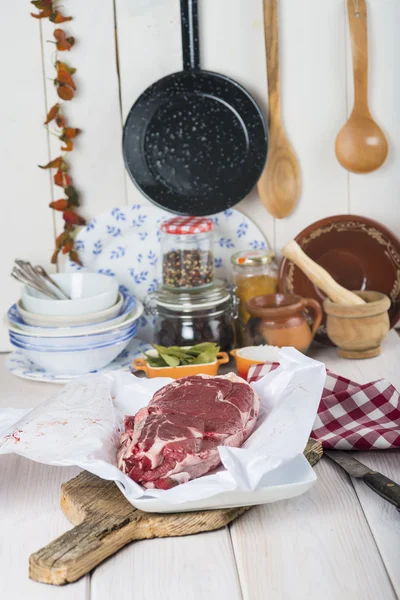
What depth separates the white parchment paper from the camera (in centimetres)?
81

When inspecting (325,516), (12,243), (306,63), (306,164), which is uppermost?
(306,63)

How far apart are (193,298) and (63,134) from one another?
0.40 meters

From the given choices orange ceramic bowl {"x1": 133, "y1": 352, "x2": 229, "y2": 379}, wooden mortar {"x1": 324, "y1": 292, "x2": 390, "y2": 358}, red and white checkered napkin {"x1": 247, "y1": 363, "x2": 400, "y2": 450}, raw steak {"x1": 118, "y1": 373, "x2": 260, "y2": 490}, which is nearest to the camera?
raw steak {"x1": 118, "y1": 373, "x2": 260, "y2": 490}

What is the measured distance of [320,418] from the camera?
106 centimetres

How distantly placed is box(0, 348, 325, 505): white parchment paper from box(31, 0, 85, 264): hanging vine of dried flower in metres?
0.49

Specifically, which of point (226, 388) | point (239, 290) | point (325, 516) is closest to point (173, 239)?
point (239, 290)

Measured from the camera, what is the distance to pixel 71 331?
129 centimetres

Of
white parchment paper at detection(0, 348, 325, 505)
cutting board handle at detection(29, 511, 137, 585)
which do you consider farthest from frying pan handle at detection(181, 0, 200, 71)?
cutting board handle at detection(29, 511, 137, 585)

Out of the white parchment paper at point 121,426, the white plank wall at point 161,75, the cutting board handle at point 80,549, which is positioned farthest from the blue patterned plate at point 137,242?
the cutting board handle at point 80,549

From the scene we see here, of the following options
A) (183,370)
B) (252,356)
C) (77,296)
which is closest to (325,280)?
(252,356)

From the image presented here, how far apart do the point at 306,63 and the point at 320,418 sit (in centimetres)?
70

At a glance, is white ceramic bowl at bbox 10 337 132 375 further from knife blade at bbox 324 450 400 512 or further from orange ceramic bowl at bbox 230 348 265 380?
Result: knife blade at bbox 324 450 400 512

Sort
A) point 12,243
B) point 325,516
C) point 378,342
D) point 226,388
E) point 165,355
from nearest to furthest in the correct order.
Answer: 1. point 325,516
2. point 226,388
3. point 165,355
4. point 378,342
5. point 12,243

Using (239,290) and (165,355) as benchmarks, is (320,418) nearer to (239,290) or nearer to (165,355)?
(165,355)
